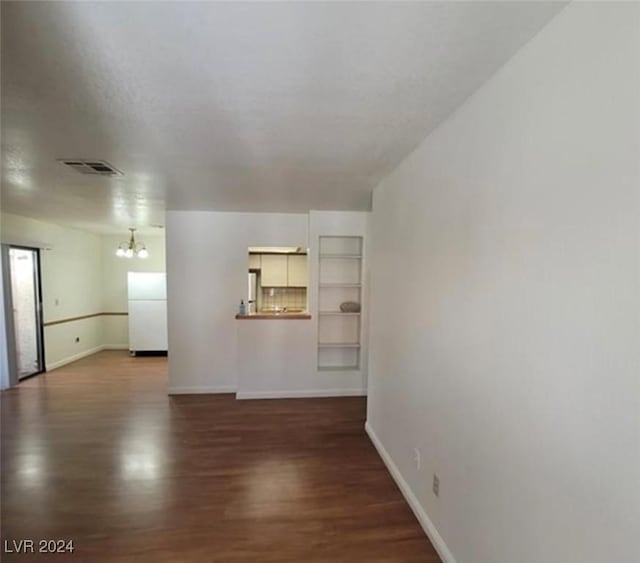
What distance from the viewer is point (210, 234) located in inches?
182

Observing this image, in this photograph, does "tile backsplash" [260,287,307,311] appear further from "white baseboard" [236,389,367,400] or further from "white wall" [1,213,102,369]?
"white wall" [1,213,102,369]

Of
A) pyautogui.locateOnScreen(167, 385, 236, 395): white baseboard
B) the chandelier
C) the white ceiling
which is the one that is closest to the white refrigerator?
the chandelier

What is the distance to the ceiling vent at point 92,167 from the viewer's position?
251cm

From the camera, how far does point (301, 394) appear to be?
459cm

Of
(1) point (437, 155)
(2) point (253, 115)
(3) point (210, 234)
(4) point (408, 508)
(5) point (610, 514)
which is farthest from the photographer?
(3) point (210, 234)

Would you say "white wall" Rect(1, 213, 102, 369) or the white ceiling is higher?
the white ceiling

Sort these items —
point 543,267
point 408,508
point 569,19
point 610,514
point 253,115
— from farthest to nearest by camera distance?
1. point 408,508
2. point 253,115
3. point 543,267
4. point 569,19
5. point 610,514

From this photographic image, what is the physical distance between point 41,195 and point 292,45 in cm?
368

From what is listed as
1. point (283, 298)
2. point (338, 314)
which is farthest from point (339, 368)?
point (283, 298)

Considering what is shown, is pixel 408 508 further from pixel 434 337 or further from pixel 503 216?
pixel 503 216

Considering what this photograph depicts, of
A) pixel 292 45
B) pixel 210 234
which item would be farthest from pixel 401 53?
pixel 210 234

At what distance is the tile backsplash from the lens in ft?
21.3

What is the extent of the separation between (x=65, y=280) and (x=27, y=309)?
0.93 meters

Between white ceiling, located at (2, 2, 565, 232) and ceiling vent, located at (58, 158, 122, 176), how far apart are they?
85 millimetres
